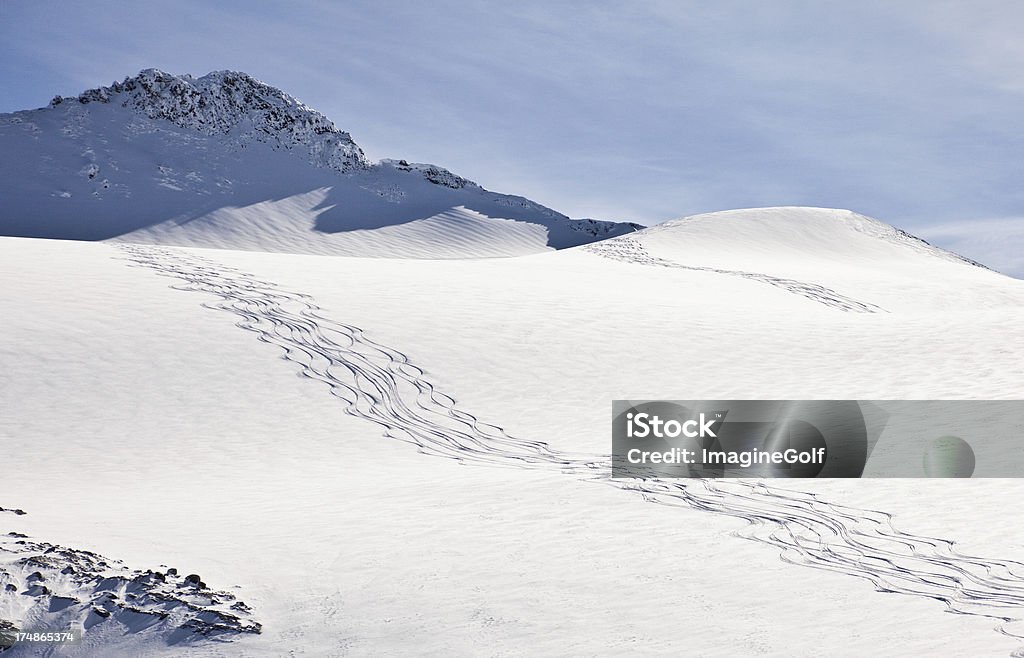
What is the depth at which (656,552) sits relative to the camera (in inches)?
336

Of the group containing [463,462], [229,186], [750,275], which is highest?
[229,186]

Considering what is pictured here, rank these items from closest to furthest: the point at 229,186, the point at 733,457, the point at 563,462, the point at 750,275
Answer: the point at 563,462 → the point at 733,457 → the point at 750,275 → the point at 229,186

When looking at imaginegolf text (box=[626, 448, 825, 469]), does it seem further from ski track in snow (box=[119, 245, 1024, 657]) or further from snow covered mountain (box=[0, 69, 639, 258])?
snow covered mountain (box=[0, 69, 639, 258])

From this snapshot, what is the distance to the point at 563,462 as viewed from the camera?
1312 cm

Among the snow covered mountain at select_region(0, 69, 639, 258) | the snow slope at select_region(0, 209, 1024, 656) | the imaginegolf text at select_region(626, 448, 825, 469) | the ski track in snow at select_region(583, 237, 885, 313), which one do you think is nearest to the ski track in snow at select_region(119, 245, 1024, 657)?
the snow slope at select_region(0, 209, 1024, 656)

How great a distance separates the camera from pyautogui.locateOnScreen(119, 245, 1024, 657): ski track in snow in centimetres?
764

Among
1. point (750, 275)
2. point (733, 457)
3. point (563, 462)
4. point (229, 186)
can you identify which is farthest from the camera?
point (229, 186)

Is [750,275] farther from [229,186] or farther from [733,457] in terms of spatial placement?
[229,186]

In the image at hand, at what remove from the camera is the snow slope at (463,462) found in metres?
6.87

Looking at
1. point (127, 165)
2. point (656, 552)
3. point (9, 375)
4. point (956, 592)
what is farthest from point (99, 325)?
point (127, 165)

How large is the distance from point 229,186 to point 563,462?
71171 mm

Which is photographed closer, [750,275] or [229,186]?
[750,275]

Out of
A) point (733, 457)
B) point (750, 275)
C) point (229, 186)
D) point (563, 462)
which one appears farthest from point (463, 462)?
point (229, 186)

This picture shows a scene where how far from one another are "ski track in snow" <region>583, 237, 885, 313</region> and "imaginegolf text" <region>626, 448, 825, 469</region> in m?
17.8
